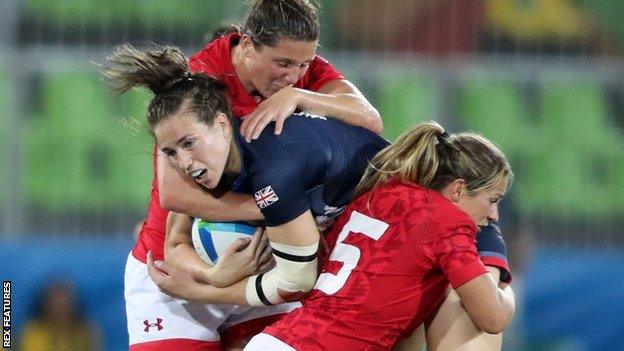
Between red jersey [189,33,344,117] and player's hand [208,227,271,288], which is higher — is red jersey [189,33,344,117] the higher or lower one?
the higher one

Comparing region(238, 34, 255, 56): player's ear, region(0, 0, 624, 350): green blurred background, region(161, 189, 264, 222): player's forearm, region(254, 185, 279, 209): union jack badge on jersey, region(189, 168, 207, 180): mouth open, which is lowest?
region(0, 0, 624, 350): green blurred background

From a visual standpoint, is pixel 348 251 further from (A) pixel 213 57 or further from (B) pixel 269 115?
(A) pixel 213 57

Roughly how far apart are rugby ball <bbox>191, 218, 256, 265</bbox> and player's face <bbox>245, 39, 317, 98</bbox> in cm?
44

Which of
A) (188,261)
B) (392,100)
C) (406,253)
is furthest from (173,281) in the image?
(392,100)

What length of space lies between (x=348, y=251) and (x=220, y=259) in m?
0.43

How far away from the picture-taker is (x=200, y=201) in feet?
11.2

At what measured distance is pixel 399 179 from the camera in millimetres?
3328

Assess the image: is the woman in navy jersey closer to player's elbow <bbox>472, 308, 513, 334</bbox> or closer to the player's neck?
the player's neck

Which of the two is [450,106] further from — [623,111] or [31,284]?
[31,284]

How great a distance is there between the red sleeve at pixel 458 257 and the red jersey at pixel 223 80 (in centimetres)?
79

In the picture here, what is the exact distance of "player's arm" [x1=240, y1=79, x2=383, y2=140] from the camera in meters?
3.27

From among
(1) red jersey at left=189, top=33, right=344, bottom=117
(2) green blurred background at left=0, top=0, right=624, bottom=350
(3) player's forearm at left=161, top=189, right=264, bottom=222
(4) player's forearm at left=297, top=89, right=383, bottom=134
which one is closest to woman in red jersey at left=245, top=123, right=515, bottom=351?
(4) player's forearm at left=297, top=89, right=383, bottom=134

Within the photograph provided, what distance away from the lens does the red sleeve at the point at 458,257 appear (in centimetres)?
315

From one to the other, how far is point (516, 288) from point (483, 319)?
10.2 ft
